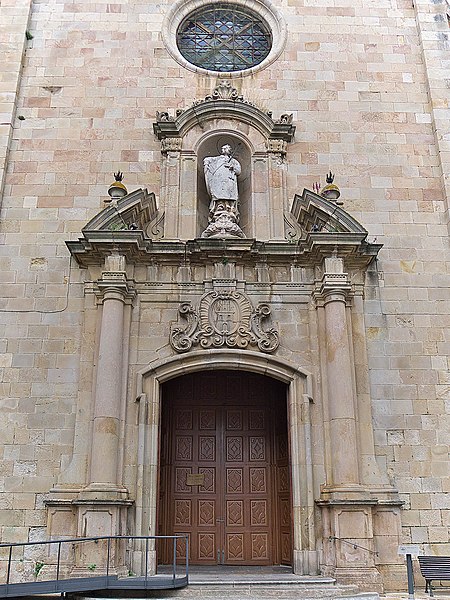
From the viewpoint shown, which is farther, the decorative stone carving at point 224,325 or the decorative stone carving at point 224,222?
the decorative stone carving at point 224,222

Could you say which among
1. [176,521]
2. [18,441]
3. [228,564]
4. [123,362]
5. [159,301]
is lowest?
[228,564]

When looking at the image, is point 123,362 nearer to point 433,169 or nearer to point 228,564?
point 228,564

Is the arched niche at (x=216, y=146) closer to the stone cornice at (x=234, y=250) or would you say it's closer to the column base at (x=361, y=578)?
the stone cornice at (x=234, y=250)

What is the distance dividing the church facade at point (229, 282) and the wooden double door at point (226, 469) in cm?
3

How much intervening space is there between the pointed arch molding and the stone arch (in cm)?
393

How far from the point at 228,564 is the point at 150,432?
8.45ft

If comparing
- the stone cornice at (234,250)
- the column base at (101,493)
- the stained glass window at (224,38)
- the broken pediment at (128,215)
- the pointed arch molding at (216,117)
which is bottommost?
the column base at (101,493)

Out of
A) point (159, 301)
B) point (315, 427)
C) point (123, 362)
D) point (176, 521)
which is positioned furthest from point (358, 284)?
point (176, 521)

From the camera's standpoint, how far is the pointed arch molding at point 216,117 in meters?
10.9

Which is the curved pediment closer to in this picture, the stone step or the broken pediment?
the broken pediment

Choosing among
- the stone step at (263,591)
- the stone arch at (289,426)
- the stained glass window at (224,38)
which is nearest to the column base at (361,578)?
the stone step at (263,591)

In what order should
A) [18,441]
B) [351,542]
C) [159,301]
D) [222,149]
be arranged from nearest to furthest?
[351,542]
[18,441]
[159,301]
[222,149]

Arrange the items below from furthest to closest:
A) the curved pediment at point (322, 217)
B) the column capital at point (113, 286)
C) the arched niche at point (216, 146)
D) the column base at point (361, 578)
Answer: the arched niche at point (216, 146)
the curved pediment at point (322, 217)
the column capital at point (113, 286)
the column base at point (361, 578)

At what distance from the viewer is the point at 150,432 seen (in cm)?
910
